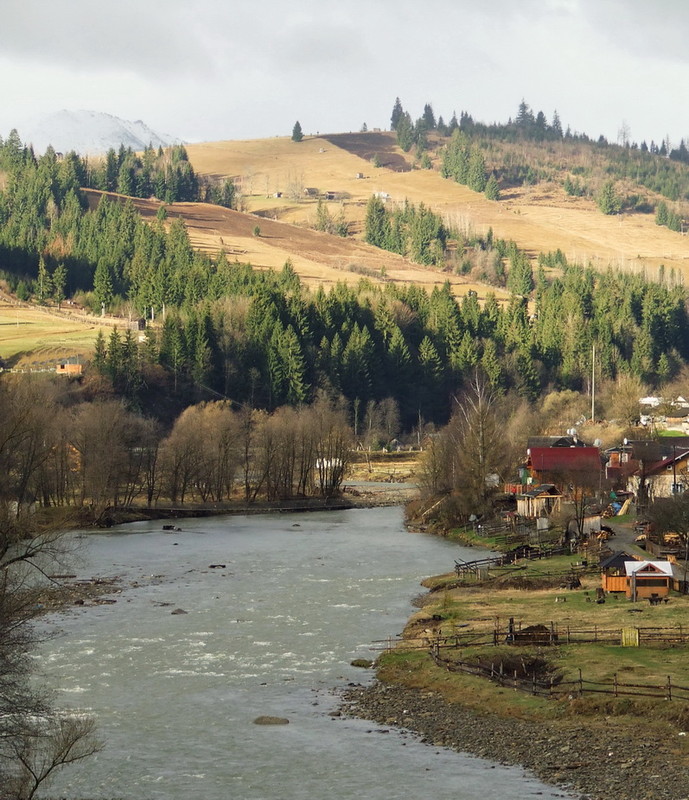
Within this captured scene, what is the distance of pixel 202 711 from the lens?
37188mm

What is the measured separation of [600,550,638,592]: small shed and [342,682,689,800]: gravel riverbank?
1727cm

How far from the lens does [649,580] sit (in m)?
51.8

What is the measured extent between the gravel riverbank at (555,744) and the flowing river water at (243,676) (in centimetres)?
80

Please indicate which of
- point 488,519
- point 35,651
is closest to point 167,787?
point 35,651

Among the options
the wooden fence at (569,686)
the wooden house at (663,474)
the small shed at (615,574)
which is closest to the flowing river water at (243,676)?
the wooden fence at (569,686)

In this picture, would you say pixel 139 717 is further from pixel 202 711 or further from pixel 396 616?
pixel 396 616

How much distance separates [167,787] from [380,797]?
18.2 ft

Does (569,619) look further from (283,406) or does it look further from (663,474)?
(283,406)

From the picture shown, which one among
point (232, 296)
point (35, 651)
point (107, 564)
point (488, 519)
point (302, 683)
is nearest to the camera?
point (302, 683)

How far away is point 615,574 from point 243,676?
20.4 metres

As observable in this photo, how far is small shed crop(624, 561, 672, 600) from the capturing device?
169 ft

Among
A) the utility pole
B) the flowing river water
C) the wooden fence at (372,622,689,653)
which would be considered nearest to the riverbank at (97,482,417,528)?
the flowing river water

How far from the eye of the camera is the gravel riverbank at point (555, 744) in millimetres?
29516

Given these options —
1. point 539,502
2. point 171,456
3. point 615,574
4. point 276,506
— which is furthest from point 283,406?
point 615,574
